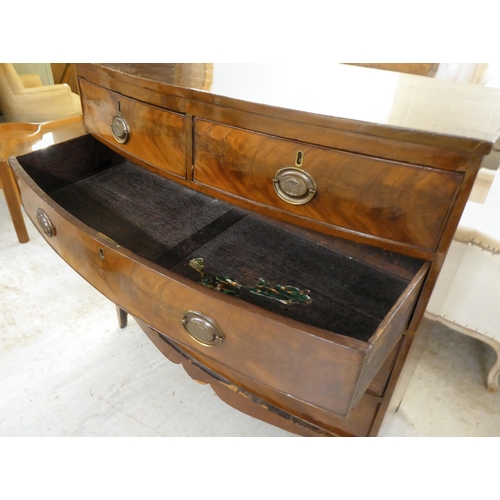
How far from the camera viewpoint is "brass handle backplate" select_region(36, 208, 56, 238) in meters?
0.69

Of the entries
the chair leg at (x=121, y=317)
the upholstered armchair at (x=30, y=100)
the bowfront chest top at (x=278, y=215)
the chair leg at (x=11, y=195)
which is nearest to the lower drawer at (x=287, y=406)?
the bowfront chest top at (x=278, y=215)

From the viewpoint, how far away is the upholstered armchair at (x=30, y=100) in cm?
195

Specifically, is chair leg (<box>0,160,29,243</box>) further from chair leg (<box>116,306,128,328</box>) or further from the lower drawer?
the lower drawer

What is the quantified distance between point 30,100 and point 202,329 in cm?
196

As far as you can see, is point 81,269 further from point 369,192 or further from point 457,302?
point 457,302

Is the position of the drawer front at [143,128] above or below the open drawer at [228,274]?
above

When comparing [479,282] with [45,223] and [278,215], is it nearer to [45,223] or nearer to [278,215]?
[278,215]

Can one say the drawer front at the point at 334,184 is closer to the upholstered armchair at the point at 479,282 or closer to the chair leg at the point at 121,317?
the upholstered armchair at the point at 479,282

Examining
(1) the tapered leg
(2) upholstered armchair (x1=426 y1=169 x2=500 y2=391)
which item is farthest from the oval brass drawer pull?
(1) the tapered leg

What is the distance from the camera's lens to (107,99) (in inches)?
29.9

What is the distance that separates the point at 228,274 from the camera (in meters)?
0.68

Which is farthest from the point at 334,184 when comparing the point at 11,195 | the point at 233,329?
the point at 11,195
